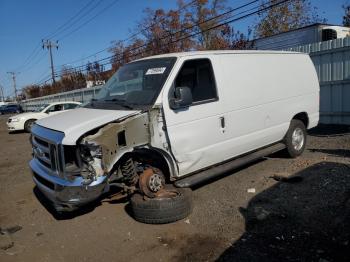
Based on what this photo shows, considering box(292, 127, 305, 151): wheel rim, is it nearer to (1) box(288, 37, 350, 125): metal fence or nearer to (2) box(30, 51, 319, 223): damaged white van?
(2) box(30, 51, 319, 223): damaged white van

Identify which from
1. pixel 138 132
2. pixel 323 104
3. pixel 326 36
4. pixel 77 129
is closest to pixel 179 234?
pixel 138 132

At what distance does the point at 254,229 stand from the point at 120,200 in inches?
89.3

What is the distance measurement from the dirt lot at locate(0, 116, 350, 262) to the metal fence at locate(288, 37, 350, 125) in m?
4.81

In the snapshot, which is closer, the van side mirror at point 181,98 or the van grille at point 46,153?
the van grille at point 46,153

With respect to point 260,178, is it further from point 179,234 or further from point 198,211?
point 179,234

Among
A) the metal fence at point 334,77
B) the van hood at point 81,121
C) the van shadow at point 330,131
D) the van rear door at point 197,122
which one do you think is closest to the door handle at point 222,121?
the van rear door at point 197,122

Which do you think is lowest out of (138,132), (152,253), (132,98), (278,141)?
(152,253)

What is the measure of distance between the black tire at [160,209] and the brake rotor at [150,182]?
125 mm

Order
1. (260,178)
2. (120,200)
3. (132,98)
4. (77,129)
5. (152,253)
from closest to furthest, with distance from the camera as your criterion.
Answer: (152,253) < (77,129) < (132,98) < (120,200) < (260,178)

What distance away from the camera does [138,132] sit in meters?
4.70

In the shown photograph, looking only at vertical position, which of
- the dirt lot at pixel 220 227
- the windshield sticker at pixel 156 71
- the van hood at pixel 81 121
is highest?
the windshield sticker at pixel 156 71

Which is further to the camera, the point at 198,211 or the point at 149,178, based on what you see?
the point at 198,211

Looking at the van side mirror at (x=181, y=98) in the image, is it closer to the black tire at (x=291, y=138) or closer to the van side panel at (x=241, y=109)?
the van side panel at (x=241, y=109)

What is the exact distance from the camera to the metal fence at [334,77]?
10664 millimetres
